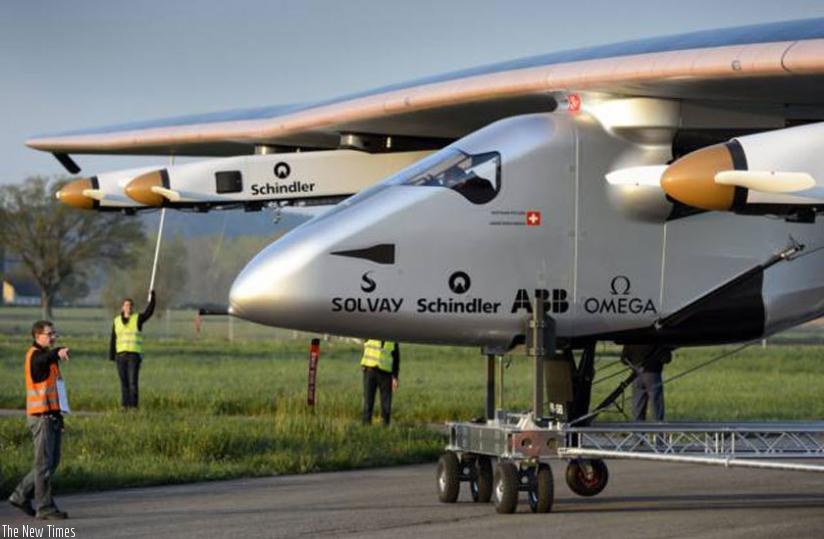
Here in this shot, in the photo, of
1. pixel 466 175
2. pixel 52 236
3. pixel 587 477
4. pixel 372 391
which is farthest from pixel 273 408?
pixel 52 236

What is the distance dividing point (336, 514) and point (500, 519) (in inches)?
56.8

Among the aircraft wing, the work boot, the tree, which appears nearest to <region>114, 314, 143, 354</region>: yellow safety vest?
the aircraft wing

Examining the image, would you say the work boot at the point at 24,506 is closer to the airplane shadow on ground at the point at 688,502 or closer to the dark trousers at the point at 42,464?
the dark trousers at the point at 42,464

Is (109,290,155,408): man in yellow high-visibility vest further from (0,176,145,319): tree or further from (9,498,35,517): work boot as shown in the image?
(0,176,145,319): tree

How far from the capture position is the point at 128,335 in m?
30.1

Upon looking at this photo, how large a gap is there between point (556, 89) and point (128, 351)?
13997 millimetres

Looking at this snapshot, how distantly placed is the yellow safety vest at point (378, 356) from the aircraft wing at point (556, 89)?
516 cm

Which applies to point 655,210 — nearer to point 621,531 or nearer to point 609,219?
point 609,219

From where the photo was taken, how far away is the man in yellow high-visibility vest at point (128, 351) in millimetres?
29469

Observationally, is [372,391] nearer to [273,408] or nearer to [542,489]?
[273,408]

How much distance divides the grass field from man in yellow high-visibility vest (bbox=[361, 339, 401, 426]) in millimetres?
498

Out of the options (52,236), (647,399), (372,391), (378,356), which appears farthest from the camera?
(52,236)

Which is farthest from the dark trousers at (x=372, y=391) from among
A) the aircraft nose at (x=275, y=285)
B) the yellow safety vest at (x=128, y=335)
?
the aircraft nose at (x=275, y=285)

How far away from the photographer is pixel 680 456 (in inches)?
639
